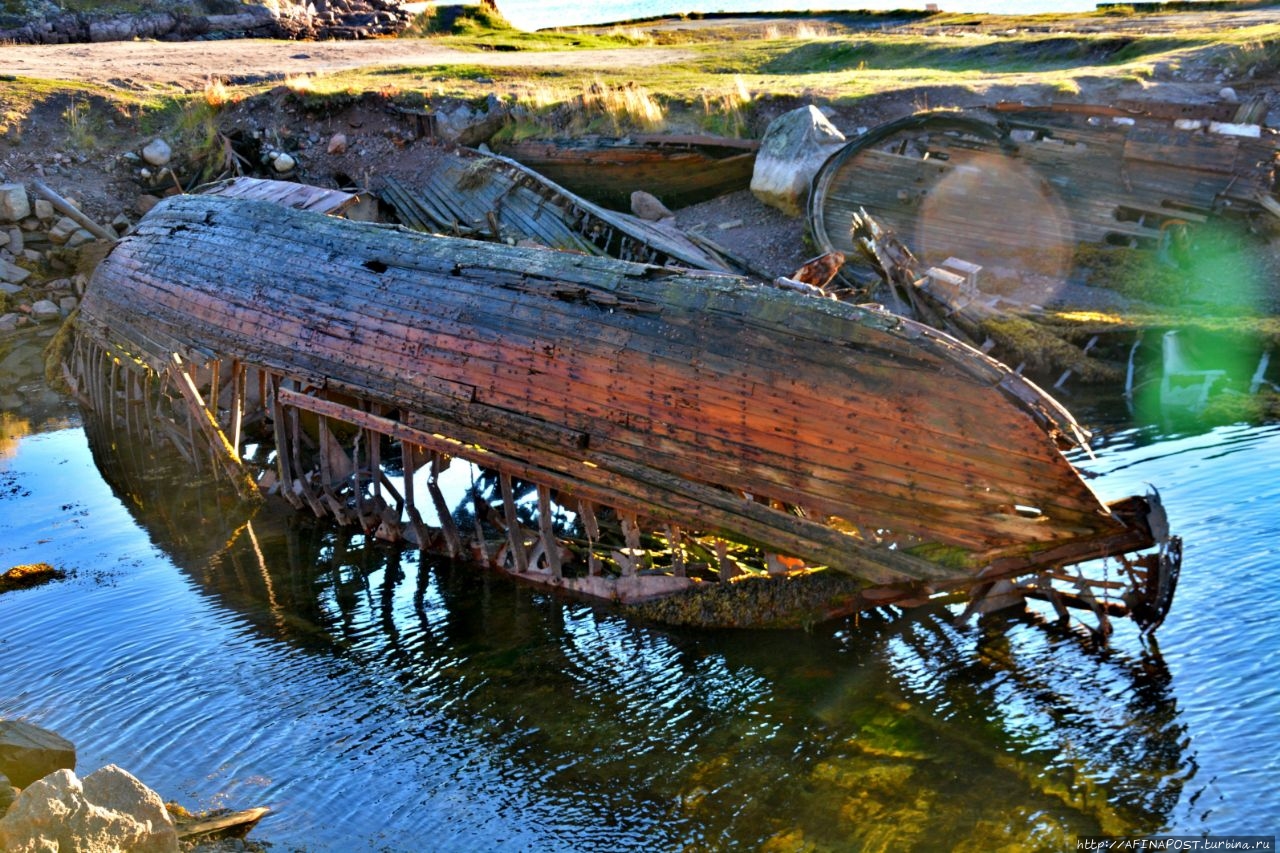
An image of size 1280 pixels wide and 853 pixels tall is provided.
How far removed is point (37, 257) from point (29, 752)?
2026cm

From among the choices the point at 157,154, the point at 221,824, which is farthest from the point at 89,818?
the point at 157,154

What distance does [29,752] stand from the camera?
9375 millimetres

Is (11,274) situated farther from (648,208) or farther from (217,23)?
(217,23)

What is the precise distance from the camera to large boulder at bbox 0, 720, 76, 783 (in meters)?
9.26

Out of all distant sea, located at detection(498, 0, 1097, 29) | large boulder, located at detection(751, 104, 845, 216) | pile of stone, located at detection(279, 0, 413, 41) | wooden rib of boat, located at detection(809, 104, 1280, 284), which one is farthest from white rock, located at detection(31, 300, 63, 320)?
distant sea, located at detection(498, 0, 1097, 29)

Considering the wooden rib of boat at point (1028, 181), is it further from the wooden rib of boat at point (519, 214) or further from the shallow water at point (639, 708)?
the shallow water at point (639, 708)

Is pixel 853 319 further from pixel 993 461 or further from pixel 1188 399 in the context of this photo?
pixel 1188 399

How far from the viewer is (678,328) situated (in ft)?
38.3

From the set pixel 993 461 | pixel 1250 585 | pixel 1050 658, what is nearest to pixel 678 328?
pixel 993 461

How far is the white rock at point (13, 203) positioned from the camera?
1030 inches

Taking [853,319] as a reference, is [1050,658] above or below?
below

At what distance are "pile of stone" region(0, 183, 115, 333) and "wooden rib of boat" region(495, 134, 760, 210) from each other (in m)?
10.3

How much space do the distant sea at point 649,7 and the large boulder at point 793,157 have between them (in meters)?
40.7

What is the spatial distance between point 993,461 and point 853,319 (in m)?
1.91
